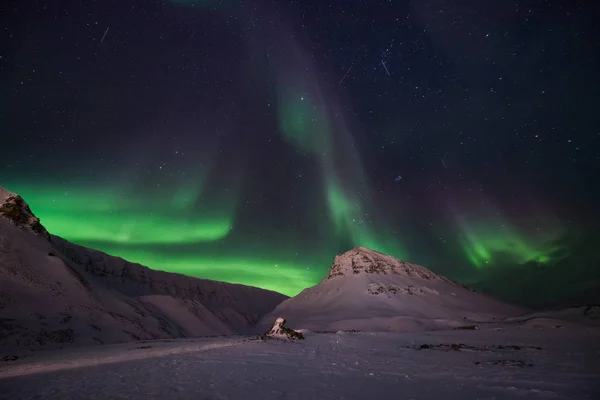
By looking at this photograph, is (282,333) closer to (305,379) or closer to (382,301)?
(305,379)

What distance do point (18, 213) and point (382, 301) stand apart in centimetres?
9994

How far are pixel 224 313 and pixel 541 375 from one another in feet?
421

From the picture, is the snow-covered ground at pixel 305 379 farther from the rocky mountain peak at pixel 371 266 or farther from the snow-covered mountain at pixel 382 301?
the rocky mountain peak at pixel 371 266

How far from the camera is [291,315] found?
12225cm

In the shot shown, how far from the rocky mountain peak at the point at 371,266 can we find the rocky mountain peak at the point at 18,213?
371 ft

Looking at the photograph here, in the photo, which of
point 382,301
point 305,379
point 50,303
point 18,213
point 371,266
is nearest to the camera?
point 305,379

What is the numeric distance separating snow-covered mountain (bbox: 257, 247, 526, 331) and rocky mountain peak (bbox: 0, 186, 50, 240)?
6807 centimetres

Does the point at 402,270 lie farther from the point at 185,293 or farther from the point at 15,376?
the point at 15,376

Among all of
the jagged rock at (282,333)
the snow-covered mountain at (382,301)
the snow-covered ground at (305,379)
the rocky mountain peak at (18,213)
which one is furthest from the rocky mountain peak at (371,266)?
the snow-covered ground at (305,379)

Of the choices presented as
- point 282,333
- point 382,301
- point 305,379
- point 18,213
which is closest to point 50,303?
point 18,213

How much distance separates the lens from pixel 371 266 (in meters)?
151

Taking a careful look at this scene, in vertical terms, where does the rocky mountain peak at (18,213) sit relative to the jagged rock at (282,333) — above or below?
above

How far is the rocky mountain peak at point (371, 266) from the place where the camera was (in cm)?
14762

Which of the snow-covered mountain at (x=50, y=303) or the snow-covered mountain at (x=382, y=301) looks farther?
the snow-covered mountain at (x=382, y=301)
